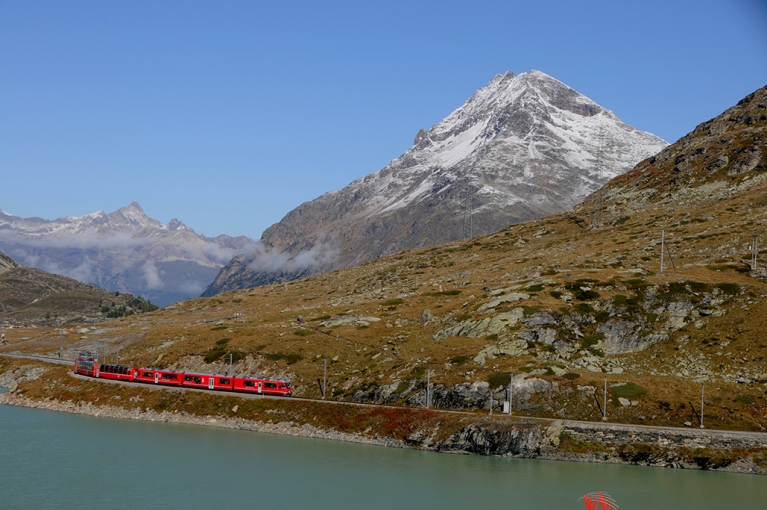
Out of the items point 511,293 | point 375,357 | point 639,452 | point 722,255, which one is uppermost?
point 722,255

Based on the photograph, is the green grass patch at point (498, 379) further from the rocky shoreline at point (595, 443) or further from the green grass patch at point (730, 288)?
the green grass patch at point (730, 288)

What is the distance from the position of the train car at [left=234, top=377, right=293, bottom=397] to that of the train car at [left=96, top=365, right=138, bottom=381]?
2824 cm

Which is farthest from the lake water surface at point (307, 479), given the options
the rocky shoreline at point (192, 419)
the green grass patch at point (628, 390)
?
the green grass patch at point (628, 390)

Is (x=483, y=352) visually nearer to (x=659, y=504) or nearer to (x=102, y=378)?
(x=659, y=504)

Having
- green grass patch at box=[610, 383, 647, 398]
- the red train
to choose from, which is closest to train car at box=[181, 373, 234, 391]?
the red train

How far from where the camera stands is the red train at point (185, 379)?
123562mm

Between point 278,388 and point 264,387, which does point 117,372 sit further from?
point 278,388

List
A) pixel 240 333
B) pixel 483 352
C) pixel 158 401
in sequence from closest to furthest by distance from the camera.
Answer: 1. pixel 483 352
2. pixel 158 401
3. pixel 240 333

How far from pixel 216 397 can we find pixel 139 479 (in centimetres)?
3905

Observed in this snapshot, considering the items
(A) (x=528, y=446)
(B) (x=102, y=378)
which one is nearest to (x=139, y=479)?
(A) (x=528, y=446)

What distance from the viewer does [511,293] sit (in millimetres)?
142250

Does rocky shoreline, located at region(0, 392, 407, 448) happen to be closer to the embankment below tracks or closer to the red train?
the embankment below tracks

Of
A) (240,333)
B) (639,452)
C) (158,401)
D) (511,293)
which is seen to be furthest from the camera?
(240,333)

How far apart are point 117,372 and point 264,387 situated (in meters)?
38.0
